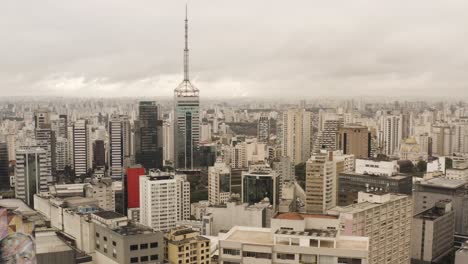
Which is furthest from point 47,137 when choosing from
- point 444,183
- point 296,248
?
point 296,248

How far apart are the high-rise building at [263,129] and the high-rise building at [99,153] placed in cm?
439

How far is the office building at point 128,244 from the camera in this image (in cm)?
449

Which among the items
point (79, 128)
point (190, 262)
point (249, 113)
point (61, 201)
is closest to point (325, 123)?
point (249, 113)

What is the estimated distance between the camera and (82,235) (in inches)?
219

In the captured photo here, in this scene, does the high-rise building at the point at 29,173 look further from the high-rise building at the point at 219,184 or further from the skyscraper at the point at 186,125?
the skyscraper at the point at 186,125

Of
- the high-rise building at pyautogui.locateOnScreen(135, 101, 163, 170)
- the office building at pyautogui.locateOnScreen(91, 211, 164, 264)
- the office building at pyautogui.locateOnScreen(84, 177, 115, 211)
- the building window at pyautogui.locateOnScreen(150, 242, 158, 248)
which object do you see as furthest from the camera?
the high-rise building at pyautogui.locateOnScreen(135, 101, 163, 170)

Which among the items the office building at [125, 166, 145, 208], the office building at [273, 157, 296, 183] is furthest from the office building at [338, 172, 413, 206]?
the office building at [125, 166, 145, 208]

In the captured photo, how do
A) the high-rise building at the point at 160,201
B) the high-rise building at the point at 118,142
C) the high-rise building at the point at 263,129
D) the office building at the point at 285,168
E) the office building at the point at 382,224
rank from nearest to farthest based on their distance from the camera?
1. the office building at the point at 382,224
2. the high-rise building at the point at 160,201
3. the office building at the point at 285,168
4. the high-rise building at the point at 118,142
5. the high-rise building at the point at 263,129

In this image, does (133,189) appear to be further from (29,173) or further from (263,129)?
(263,129)

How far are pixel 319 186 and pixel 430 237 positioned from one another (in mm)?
2028

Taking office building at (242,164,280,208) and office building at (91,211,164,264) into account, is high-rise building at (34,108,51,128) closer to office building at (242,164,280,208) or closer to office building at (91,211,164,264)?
office building at (242,164,280,208)

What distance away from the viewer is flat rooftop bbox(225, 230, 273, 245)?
3.17m

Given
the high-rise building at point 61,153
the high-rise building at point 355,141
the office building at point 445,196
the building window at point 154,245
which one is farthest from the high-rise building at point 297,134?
the building window at point 154,245

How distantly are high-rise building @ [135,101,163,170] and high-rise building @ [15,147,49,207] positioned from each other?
347 centimetres
